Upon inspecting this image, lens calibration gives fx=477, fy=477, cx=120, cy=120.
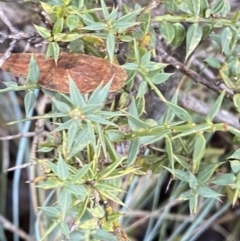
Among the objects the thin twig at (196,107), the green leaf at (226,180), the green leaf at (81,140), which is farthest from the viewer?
the thin twig at (196,107)

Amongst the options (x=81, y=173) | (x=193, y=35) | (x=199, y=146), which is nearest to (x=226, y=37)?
(x=193, y=35)

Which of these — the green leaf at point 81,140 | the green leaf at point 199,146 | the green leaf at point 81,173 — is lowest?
the green leaf at point 199,146

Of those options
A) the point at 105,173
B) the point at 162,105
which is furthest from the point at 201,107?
the point at 105,173

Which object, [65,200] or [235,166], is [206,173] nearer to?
[235,166]

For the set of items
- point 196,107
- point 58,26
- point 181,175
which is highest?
point 58,26

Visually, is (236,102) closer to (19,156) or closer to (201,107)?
(201,107)

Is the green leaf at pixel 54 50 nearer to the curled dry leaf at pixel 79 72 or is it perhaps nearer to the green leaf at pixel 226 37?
the curled dry leaf at pixel 79 72

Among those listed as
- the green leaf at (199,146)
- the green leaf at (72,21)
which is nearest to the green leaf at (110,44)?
the green leaf at (72,21)

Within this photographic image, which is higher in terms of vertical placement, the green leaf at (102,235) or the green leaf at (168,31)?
the green leaf at (168,31)
